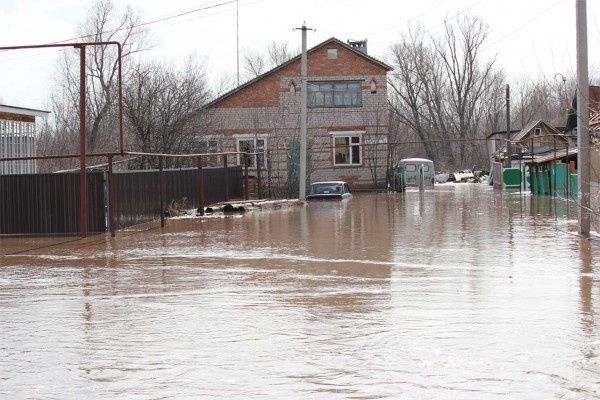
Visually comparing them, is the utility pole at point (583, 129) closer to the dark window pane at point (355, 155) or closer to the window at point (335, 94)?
the window at point (335, 94)

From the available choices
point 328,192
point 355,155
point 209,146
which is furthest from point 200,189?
point 355,155

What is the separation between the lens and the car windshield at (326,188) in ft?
144

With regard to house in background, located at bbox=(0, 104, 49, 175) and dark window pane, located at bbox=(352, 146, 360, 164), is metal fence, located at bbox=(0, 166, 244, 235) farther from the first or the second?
dark window pane, located at bbox=(352, 146, 360, 164)

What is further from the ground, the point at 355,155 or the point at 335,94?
the point at 335,94

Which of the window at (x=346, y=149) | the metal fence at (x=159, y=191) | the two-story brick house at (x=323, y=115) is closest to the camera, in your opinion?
the metal fence at (x=159, y=191)

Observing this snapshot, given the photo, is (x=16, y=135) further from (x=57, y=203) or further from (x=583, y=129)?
(x=583, y=129)

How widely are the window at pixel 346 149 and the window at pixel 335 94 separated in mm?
1845

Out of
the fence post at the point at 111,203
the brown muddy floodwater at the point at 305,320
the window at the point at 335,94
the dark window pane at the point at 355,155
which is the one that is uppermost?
the window at the point at 335,94

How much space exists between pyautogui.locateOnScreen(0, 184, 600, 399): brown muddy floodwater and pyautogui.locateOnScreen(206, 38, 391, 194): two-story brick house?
34506 mm

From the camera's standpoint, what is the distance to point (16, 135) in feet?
105

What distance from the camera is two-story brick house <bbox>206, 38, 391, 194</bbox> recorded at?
178 ft

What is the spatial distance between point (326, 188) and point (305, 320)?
3406 centimetres

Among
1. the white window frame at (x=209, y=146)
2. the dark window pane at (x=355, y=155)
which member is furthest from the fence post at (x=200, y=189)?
the dark window pane at (x=355, y=155)

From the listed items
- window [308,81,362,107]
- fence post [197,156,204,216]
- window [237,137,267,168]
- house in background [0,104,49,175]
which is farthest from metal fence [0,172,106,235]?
window [308,81,362,107]
